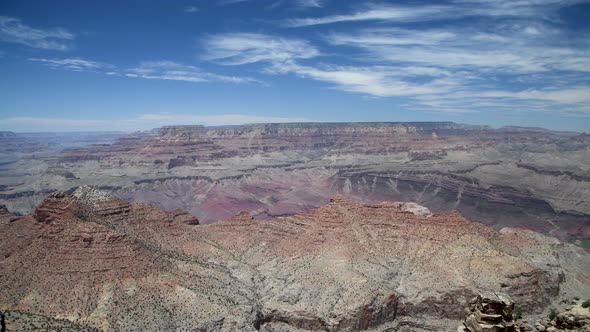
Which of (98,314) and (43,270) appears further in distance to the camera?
(43,270)

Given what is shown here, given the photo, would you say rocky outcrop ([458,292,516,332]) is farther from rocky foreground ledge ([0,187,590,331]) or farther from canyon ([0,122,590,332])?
rocky foreground ledge ([0,187,590,331])

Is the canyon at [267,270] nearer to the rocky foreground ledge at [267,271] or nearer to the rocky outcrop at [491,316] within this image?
the rocky foreground ledge at [267,271]

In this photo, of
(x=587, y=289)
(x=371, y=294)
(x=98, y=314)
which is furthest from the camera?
(x=587, y=289)

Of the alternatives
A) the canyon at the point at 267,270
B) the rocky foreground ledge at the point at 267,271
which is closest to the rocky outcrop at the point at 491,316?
the canyon at the point at 267,270

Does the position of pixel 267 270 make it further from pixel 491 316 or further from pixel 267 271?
pixel 491 316

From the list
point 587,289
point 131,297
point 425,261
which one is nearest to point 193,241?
point 131,297

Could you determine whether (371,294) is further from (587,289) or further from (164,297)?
(587,289)

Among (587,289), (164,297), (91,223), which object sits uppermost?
(91,223)

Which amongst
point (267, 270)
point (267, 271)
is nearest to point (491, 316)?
point (267, 271)
